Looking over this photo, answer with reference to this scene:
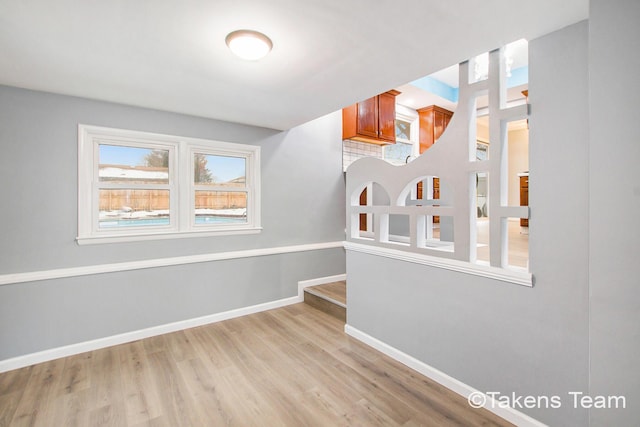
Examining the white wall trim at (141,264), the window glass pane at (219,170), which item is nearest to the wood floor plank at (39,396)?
the white wall trim at (141,264)

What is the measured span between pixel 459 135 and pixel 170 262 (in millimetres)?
3032

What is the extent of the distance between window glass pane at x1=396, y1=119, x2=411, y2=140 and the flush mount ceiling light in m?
3.87

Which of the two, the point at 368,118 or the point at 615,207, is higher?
the point at 368,118

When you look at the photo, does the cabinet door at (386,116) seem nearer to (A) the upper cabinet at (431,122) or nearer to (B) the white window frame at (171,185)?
(A) the upper cabinet at (431,122)

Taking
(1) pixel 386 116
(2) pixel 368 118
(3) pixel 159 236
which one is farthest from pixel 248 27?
(1) pixel 386 116

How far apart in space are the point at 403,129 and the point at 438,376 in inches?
168

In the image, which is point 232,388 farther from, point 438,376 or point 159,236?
point 159,236

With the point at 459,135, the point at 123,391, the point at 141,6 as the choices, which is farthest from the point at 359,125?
the point at 123,391

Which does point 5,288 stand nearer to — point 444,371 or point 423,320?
point 423,320

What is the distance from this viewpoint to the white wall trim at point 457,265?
178cm

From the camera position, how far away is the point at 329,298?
12.0 feet

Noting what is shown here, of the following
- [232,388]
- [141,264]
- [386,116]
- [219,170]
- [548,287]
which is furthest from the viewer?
[386,116]

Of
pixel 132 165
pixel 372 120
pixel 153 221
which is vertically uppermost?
pixel 372 120

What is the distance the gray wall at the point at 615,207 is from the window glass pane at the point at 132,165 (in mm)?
3471
